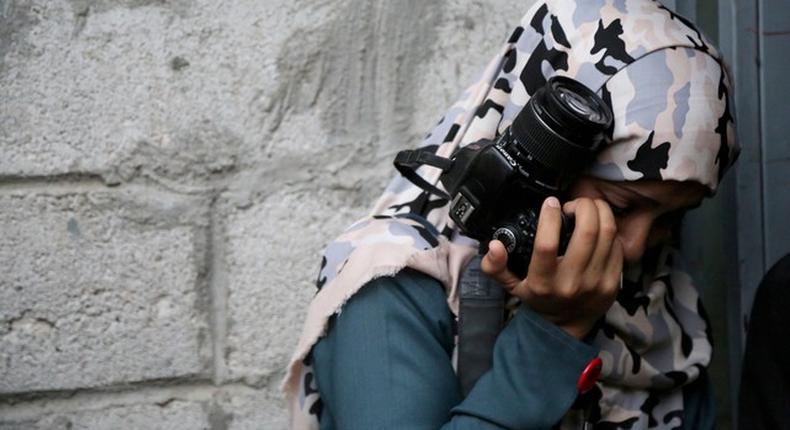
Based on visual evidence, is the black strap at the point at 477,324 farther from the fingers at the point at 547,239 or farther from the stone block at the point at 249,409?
the stone block at the point at 249,409

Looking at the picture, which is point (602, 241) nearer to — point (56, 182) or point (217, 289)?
point (217, 289)

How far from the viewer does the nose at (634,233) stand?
171 cm

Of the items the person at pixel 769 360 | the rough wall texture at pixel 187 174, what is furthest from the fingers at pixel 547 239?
the rough wall texture at pixel 187 174

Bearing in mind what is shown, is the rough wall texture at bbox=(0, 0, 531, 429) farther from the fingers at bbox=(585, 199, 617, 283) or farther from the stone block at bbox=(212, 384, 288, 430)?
A: the fingers at bbox=(585, 199, 617, 283)

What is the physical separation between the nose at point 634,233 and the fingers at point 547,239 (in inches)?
7.7

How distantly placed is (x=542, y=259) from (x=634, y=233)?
0.22m

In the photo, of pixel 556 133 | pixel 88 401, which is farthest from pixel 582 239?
pixel 88 401

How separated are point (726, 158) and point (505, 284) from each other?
0.45 m

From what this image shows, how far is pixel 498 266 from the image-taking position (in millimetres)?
1594

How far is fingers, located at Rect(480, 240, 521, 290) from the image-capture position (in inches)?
62.3

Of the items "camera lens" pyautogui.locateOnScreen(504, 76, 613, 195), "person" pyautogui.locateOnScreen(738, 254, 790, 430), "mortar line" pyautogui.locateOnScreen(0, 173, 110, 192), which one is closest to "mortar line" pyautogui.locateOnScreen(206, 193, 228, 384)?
"mortar line" pyautogui.locateOnScreen(0, 173, 110, 192)

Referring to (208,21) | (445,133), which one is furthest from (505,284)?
(208,21)

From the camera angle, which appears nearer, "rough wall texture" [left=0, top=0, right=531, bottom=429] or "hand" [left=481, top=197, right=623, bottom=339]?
"hand" [left=481, top=197, right=623, bottom=339]

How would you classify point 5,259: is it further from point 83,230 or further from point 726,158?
point 726,158
